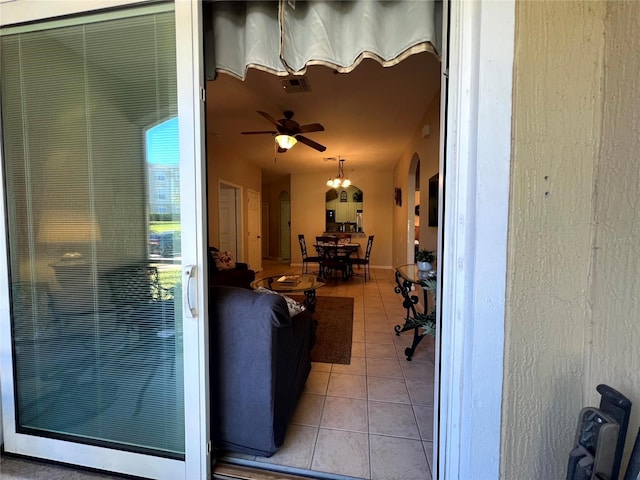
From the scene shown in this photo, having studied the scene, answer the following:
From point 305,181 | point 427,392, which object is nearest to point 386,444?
point 427,392

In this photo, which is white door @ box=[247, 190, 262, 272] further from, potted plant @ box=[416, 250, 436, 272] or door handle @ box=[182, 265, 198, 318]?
door handle @ box=[182, 265, 198, 318]

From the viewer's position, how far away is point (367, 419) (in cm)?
174

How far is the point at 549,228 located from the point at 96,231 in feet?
6.11

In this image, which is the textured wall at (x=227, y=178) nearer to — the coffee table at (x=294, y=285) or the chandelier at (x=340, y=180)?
the coffee table at (x=294, y=285)

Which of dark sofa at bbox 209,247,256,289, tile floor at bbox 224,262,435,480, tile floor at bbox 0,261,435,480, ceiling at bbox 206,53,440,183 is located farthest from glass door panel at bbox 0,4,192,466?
dark sofa at bbox 209,247,256,289

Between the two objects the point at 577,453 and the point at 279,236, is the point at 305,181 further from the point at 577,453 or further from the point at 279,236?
the point at 577,453

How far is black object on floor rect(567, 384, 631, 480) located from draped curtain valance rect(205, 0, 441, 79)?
135 centimetres

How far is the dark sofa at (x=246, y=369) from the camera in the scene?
1371 millimetres

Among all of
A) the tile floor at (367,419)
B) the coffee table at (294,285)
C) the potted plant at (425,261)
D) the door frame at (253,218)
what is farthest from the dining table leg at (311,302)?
the door frame at (253,218)

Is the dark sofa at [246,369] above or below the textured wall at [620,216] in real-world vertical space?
below

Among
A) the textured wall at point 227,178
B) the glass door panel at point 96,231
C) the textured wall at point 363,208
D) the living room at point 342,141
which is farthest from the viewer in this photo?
the textured wall at point 363,208

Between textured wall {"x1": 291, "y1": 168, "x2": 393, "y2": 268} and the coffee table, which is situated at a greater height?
textured wall {"x1": 291, "y1": 168, "x2": 393, "y2": 268}

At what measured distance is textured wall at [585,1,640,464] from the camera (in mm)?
776

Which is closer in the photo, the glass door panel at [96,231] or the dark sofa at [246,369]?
the glass door panel at [96,231]
